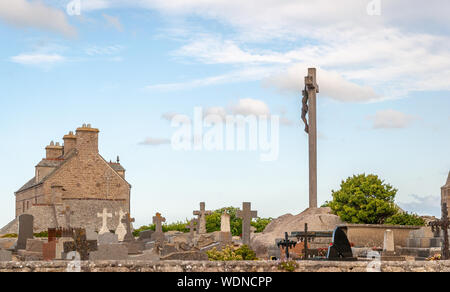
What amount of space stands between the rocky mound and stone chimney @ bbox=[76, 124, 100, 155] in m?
31.9

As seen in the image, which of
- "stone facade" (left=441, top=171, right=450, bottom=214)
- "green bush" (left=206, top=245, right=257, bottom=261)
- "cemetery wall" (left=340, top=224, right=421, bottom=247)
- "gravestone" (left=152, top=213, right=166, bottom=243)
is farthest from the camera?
"stone facade" (left=441, top=171, right=450, bottom=214)

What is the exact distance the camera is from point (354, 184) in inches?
1169

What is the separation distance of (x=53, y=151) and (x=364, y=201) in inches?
1620

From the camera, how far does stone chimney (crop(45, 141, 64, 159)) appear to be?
6153 centimetres

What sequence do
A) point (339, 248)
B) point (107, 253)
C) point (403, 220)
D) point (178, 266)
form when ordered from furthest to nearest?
point (403, 220)
point (107, 253)
point (339, 248)
point (178, 266)

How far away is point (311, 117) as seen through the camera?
2958cm

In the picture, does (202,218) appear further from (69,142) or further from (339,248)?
(339,248)

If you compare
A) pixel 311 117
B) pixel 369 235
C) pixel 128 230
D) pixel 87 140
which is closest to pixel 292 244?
pixel 369 235

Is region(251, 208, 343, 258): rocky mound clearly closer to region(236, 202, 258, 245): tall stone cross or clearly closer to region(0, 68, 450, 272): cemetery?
region(0, 68, 450, 272): cemetery

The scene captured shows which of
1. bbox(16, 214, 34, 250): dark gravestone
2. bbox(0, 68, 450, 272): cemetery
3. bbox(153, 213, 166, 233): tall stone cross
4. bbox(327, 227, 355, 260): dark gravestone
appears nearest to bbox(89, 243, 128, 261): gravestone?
bbox(0, 68, 450, 272): cemetery
